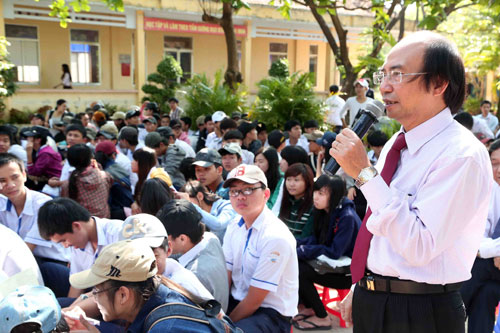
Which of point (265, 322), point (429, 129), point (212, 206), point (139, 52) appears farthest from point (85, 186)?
point (139, 52)

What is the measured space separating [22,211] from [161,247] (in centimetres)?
186

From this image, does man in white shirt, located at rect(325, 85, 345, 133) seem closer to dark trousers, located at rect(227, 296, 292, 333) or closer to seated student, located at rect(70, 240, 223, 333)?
dark trousers, located at rect(227, 296, 292, 333)

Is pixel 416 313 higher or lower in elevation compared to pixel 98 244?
higher

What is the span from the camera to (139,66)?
17.1 meters

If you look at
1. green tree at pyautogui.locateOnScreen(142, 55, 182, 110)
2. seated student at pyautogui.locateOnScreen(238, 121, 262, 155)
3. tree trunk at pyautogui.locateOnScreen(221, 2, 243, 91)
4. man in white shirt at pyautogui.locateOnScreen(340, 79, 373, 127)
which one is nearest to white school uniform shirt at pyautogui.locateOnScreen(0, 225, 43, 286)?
seated student at pyautogui.locateOnScreen(238, 121, 262, 155)

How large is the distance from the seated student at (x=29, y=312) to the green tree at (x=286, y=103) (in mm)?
8467

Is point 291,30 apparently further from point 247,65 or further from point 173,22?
point 173,22

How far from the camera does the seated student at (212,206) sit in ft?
12.6

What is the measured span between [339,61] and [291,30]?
34.4ft

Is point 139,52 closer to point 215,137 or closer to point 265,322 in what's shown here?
point 215,137

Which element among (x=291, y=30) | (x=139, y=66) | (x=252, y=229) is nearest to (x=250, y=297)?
(x=252, y=229)

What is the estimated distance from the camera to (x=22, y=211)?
3.96m

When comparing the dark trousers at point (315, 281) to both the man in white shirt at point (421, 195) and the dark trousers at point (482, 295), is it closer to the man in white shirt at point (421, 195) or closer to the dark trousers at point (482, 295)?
the dark trousers at point (482, 295)

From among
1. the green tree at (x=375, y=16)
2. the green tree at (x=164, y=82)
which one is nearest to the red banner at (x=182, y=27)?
the green tree at (x=164, y=82)
